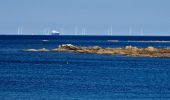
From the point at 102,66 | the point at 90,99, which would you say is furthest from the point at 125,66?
the point at 90,99

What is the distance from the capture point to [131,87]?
66.0 metres

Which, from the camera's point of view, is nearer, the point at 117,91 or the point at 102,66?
the point at 117,91

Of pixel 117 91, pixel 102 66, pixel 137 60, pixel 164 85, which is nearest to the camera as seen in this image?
pixel 117 91

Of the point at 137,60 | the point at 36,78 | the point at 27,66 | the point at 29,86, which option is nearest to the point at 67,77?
the point at 36,78

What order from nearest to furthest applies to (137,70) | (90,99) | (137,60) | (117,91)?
(90,99)
(117,91)
(137,70)
(137,60)

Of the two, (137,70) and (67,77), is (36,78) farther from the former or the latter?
(137,70)

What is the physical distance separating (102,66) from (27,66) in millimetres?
9526

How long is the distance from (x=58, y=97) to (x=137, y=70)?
33.0 meters

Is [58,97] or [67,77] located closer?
[58,97]

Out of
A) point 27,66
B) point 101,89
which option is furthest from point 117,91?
point 27,66

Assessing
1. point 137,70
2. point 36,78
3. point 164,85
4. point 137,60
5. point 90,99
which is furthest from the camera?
point 137,60

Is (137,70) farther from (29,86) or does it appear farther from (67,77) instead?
(29,86)

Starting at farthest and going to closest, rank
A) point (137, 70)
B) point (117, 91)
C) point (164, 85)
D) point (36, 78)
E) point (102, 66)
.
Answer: point (102, 66) < point (137, 70) < point (36, 78) < point (164, 85) < point (117, 91)

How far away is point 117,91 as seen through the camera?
205 feet
